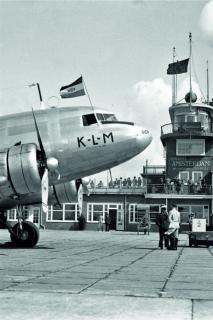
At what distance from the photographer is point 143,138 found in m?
19.4

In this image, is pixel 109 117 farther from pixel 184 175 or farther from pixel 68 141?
pixel 184 175

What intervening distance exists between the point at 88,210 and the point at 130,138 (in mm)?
39716

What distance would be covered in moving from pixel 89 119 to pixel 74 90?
182 inches

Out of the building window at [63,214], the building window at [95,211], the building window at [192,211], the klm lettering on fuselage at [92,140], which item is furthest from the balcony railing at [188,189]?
the klm lettering on fuselage at [92,140]

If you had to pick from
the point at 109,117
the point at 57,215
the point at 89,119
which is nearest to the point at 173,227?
the point at 109,117

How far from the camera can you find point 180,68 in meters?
57.3

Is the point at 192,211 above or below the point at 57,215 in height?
above

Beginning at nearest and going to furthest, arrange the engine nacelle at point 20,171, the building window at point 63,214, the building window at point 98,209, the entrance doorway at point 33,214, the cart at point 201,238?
the engine nacelle at point 20,171 → the cart at point 201,238 → the building window at point 98,209 → the building window at point 63,214 → the entrance doorway at point 33,214

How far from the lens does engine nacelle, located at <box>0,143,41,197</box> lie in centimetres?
1709

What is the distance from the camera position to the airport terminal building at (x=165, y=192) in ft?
183

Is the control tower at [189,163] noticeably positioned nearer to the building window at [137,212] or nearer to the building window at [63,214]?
the building window at [137,212]

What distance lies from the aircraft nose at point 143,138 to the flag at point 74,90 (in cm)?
520

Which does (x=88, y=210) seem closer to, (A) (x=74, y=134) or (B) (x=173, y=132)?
(B) (x=173, y=132)

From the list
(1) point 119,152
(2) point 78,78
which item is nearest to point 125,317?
(1) point 119,152
